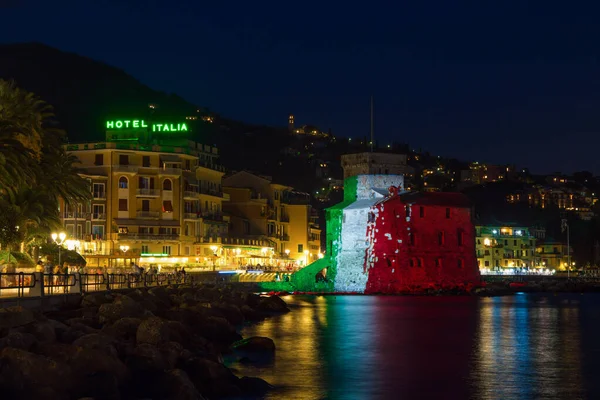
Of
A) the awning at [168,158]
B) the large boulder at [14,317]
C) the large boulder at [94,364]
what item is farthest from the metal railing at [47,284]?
the awning at [168,158]

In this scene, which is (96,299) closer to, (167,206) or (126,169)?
(126,169)

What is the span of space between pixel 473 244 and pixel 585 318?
79.7 ft

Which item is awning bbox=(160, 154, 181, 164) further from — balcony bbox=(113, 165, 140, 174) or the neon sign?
the neon sign

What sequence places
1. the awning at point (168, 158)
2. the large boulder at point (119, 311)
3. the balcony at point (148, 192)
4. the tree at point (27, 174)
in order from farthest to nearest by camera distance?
the awning at point (168, 158) → the balcony at point (148, 192) → the tree at point (27, 174) → the large boulder at point (119, 311)

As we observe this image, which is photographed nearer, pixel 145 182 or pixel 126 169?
pixel 126 169

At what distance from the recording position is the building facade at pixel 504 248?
124 metres

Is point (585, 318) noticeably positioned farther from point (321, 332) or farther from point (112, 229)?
point (112, 229)

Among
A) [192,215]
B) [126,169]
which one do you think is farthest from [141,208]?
[192,215]

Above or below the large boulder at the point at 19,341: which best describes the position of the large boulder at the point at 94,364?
below

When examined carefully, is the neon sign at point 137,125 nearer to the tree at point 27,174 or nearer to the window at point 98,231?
the window at point 98,231

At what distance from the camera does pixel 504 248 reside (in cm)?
12738

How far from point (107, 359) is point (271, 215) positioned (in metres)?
81.0

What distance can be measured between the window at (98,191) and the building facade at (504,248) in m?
61.4

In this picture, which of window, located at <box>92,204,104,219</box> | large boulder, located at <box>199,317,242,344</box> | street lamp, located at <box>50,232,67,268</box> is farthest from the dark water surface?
window, located at <box>92,204,104,219</box>
